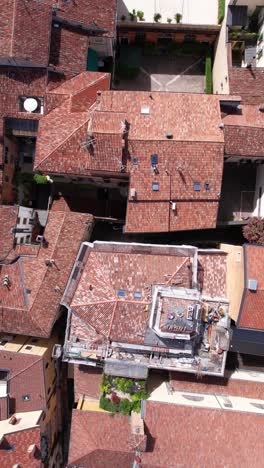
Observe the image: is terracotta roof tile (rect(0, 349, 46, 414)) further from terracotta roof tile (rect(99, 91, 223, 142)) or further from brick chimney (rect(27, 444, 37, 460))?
terracotta roof tile (rect(99, 91, 223, 142))

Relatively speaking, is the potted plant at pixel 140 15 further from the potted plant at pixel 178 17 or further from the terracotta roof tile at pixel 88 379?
the terracotta roof tile at pixel 88 379

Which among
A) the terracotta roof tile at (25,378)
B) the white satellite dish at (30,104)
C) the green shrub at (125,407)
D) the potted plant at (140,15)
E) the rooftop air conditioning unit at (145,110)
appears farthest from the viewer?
the potted plant at (140,15)

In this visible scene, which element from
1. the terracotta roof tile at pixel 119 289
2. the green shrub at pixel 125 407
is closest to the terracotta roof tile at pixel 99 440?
the green shrub at pixel 125 407

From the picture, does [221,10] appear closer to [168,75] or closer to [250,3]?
[250,3]

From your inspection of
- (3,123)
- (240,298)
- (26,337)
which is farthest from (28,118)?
(240,298)

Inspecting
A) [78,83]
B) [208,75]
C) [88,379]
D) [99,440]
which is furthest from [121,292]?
[208,75]
